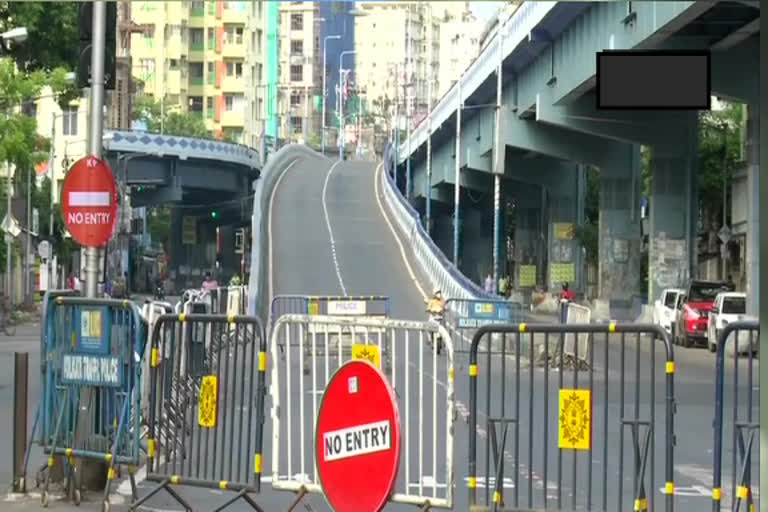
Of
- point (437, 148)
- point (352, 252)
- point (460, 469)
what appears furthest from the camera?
point (437, 148)

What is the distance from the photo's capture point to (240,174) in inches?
4102

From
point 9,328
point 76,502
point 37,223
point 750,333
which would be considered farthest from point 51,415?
point 37,223

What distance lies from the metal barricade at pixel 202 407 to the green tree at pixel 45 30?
54.9ft

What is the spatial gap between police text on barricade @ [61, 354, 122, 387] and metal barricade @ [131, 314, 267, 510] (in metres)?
0.46

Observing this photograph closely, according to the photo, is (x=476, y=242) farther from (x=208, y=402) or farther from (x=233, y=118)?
(x=208, y=402)

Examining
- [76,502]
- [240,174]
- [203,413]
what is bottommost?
[76,502]

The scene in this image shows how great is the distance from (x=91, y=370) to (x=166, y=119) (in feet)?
404

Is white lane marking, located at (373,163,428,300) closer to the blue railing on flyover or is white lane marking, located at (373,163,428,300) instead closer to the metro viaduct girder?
the blue railing on flyover

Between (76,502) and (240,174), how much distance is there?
91.7 m

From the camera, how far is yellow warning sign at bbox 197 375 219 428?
12.1m

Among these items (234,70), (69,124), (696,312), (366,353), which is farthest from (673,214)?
(234,70)

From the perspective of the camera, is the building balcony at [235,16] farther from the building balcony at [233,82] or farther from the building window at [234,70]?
the building balcony at [233,82]

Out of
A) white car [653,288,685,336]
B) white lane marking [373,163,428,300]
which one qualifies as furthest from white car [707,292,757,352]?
white lane marking [373,163,428,300]

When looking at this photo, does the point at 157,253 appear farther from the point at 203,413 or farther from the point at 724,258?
the point at 203,413
